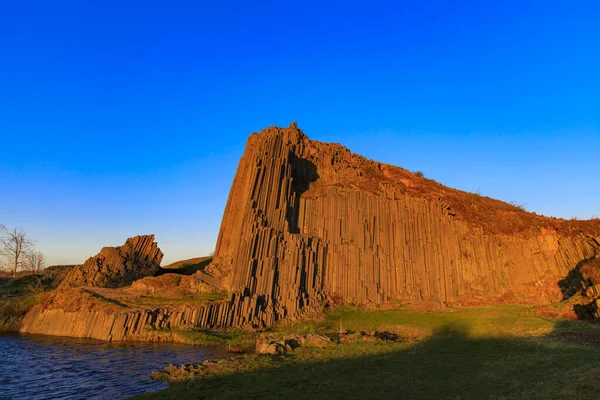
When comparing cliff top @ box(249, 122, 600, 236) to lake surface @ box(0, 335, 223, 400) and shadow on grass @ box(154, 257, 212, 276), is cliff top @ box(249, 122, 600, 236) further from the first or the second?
lake surface @ box(0, 335, 223, 400)

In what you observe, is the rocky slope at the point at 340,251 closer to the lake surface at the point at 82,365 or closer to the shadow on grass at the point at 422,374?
the lake surface at the point at 82,365

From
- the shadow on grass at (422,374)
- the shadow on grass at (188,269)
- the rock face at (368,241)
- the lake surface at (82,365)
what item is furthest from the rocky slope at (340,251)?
the shadow on grass at (422,374)

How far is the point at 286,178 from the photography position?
3031 centimetres

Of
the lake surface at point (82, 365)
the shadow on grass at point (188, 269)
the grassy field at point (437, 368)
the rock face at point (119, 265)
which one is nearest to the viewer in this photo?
the grassy field at point (437, 368)

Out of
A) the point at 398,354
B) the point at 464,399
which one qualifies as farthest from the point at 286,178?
the point at 464,399

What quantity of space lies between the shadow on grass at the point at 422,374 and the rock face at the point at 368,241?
10.7 metres

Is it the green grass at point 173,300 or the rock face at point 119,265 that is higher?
the rock face at point 119,265

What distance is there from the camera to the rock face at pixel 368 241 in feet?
87.6

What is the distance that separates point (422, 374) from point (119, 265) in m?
27.4

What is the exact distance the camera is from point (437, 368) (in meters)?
12.6

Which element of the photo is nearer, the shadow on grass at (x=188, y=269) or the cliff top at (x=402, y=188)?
the cliff top at (x=402, y=188)

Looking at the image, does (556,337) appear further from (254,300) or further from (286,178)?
(286,178)

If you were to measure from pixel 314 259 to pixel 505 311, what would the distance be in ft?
42.6

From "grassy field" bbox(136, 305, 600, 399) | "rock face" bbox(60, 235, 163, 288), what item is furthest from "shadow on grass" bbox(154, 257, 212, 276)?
"grassy field" bbox(136, 305, 600, 399)
